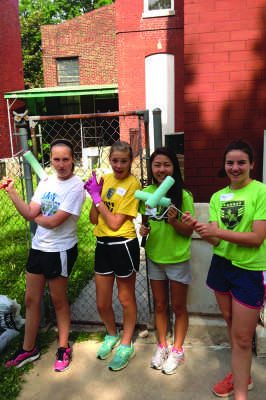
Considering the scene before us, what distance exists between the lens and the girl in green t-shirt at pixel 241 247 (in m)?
1.96

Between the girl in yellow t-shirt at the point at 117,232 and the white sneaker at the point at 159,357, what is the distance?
21cm

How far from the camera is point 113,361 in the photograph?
103 inches

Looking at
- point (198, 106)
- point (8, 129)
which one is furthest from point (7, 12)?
point (198, 106)

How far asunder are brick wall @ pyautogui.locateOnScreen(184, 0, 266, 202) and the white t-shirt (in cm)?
119

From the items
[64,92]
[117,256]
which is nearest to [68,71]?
[64,92]

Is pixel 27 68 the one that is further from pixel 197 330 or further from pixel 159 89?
pixel 197 330

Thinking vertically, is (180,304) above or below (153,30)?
below

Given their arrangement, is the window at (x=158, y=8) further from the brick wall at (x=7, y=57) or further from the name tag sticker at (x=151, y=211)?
the name tag sticker at (x=151, y=211)

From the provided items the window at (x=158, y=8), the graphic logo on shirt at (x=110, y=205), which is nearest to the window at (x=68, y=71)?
the window at (x=158, y=8)

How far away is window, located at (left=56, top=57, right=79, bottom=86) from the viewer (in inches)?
715

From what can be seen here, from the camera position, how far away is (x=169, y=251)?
8.05 ft

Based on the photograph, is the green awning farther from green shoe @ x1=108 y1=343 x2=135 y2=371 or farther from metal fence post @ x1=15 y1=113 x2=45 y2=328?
green shoe @ x1=108 y1=343 x2=135 y2=371

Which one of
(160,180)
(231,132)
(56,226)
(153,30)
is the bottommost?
(56,226)

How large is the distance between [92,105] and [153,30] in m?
5.86
